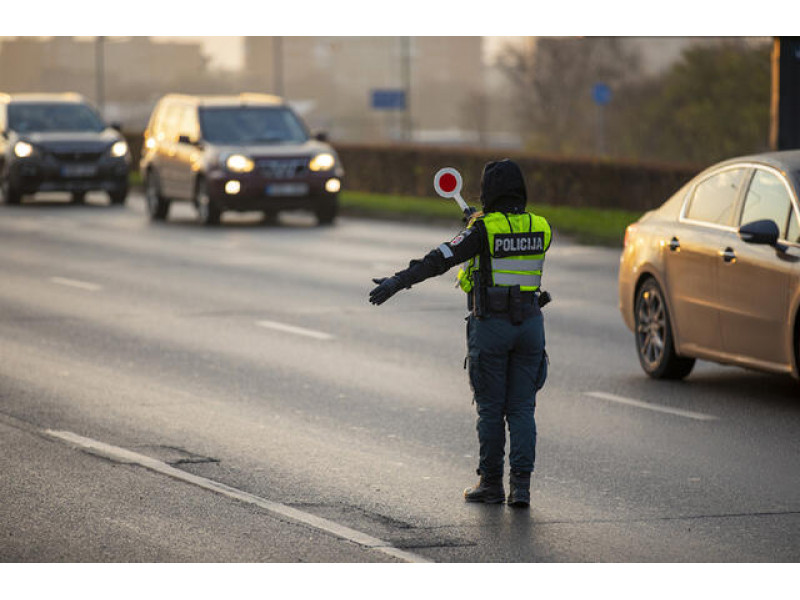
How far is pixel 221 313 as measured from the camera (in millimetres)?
16984

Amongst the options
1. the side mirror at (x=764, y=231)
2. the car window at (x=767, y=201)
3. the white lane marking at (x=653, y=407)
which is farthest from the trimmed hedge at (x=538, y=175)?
the side mirror at (x=764, y=231)

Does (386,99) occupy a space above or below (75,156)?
below

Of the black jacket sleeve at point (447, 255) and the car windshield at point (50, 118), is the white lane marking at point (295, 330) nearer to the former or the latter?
the black jacket sleeve at point (447, 255)

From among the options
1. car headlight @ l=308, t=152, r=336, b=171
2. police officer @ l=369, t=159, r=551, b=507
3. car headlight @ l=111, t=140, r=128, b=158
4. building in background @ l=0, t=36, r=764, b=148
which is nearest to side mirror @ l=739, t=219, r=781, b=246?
police officer @ l=369, t=159, r=551, b=507

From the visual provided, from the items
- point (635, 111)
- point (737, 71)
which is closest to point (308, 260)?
point (737, 71)

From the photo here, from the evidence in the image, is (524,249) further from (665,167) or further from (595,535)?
(665,167)

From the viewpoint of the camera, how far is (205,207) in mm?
29062

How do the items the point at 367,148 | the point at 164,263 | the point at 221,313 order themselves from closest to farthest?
1. the point at 221,313
2. the point at 164,263
3. the point at 367,148

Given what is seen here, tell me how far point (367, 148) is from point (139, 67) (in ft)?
468

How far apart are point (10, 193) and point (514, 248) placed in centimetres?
2657

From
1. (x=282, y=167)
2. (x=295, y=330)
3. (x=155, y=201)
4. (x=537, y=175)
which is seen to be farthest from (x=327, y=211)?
(x=295, y=330)

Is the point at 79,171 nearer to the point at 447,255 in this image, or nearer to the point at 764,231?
the point at 764,231

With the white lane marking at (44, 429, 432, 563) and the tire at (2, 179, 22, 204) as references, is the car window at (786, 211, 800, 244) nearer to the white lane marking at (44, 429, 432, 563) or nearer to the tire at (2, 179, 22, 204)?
the white lane marking at (44, 429, 432, 563)

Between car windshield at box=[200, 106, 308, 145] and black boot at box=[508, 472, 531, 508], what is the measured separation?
21.3m
